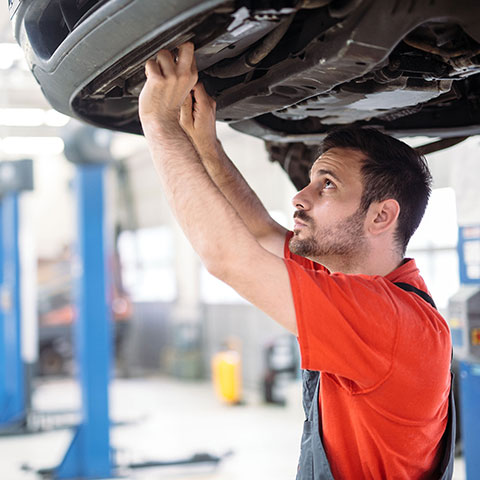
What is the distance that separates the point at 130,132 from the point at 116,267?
9.21 meters

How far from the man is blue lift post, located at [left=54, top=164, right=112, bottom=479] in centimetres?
361

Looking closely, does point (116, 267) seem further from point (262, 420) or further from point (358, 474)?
point (358, 474)

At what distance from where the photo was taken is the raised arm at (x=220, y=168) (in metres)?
1.54

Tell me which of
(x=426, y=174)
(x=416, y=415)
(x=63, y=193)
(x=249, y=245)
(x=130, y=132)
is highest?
(x=63, y=193)

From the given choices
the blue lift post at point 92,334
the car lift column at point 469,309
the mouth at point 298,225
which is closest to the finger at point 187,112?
the mouth at point 298,225

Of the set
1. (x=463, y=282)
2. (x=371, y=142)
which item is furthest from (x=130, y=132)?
(x=463, y=282)

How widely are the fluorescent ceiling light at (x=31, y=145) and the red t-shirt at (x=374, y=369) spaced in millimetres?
10253

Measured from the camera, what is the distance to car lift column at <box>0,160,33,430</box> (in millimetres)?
6891

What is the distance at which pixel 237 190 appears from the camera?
1.86 meters

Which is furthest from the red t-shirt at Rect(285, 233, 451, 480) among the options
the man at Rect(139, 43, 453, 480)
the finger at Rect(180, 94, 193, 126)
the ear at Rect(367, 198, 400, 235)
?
the finger at Rect(180, 94, 193, 126)

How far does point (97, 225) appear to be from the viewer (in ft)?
17.0

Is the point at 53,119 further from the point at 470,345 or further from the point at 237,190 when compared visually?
the point at 237,190

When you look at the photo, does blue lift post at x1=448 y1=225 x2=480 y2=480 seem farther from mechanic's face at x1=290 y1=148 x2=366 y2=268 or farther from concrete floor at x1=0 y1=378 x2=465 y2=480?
mechanic's face at x1=290 y1=148 x2=366 y2=268

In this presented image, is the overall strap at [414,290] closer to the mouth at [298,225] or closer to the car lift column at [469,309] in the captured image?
the mouth at [298,225]
